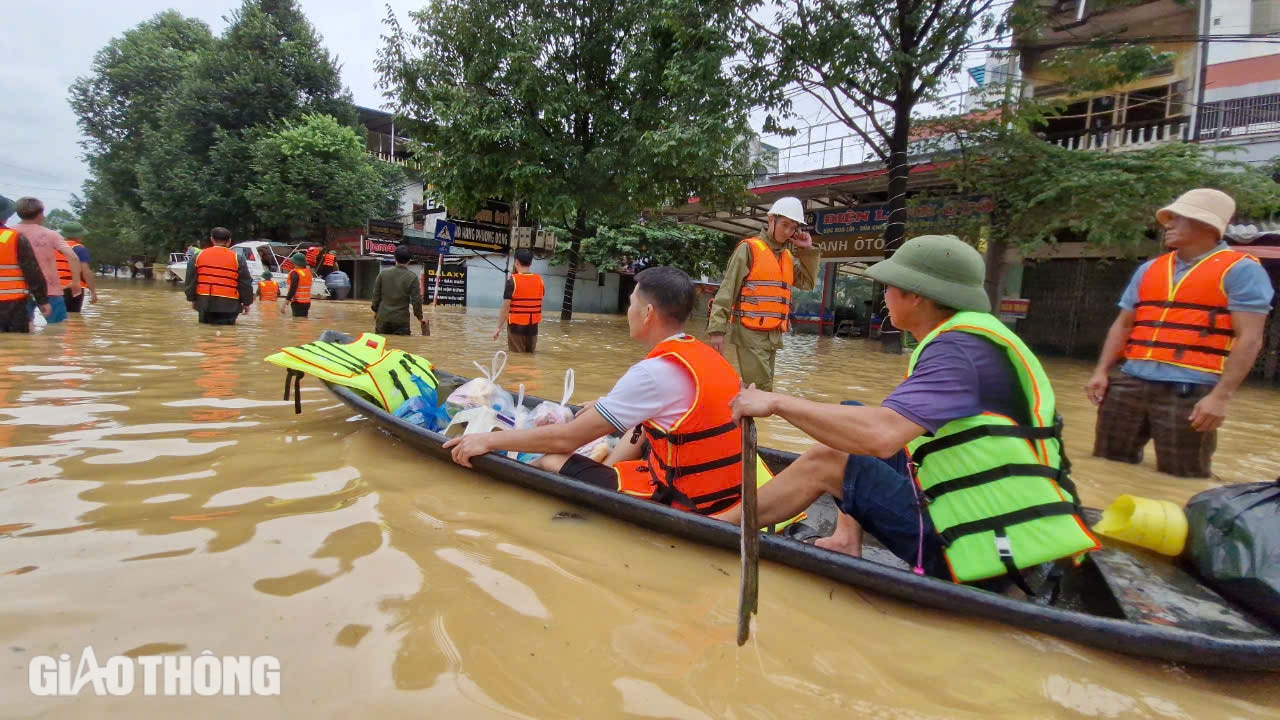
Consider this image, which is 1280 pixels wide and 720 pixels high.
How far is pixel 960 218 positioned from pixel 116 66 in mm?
32623

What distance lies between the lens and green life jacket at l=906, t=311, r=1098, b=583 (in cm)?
177

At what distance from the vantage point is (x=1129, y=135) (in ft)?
40.9

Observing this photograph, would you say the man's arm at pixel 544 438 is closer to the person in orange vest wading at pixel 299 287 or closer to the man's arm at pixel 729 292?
the man's arm at pixel 729 292

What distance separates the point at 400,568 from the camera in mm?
2090

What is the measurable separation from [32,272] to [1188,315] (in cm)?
968

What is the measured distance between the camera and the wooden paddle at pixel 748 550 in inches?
67.2

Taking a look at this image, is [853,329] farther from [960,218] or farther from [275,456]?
[275,456]

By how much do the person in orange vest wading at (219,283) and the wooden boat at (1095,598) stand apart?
26.3 feet

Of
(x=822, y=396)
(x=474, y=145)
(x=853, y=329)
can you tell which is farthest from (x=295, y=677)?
(x=853, y=329)

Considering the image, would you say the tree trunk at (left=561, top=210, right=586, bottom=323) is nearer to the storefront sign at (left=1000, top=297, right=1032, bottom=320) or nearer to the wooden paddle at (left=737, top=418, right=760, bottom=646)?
the storefront sign at (left=1000, top=297, right=1032, bottom=320)

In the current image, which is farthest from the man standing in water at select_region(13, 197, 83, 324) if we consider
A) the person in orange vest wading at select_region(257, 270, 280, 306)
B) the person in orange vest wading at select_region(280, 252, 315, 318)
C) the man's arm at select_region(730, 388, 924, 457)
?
the person in orange vest wading at select_region(257, 270, 280, 306)

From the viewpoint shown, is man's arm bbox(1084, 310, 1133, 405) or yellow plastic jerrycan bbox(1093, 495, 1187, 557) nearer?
yellow plastic jerrycan bbox(1093, 495, 1187, 557)

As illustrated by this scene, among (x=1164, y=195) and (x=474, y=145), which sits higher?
(x=474, y=145)

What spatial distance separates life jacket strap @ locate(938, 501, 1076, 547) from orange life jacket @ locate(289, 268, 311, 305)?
11.8m
